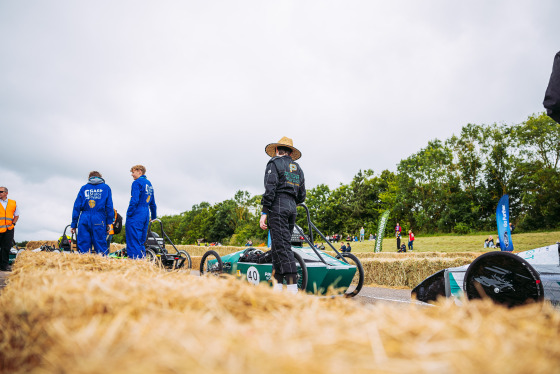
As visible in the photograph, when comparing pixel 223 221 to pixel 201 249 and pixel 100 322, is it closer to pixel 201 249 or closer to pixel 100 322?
pixel 201 249

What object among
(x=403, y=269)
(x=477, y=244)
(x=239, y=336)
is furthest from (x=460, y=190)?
(x=239, y=336)

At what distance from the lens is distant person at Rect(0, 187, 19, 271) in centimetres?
959

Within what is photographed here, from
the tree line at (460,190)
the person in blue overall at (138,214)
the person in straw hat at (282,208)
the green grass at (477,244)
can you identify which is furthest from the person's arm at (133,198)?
the tree line at (460,190)

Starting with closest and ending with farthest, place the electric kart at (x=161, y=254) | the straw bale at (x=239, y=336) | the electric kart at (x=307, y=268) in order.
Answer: the straw bale at (x=239, y=336) → the electric kart at (x=307, y=268) → the electric kart at (x=161, y=254)

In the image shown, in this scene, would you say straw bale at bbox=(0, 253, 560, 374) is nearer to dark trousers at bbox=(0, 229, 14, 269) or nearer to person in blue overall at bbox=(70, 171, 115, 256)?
person in blue overall at bbox=(70, 171, 115, 256)

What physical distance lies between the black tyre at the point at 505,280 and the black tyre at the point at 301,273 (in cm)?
183

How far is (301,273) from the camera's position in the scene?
16.0 ft

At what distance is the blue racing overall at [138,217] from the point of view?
25.8 ft

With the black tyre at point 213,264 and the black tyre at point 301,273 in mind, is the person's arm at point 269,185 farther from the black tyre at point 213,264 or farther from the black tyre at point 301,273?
the black tyre at point 213,264

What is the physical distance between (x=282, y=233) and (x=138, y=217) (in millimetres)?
4592

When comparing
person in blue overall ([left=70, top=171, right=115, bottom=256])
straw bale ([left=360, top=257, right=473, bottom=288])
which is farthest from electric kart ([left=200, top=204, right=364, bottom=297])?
straw bale ([left=360, top=257, right=473, bottom=288])

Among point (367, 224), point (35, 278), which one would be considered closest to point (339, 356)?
point (35, 278)

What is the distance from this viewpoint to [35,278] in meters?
1.93

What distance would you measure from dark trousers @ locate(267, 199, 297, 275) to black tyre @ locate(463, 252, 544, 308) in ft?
6.30
